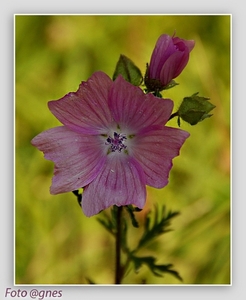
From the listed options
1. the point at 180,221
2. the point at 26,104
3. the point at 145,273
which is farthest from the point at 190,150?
the point at 26,104

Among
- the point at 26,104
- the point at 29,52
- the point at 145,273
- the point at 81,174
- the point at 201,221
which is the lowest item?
the point at 145,273

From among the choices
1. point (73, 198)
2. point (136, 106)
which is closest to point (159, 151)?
point (136, 106)

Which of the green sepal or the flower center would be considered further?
the flower center

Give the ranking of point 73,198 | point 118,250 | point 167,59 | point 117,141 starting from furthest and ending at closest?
point 73,198, point 118,250, point 117,141, point 167,59

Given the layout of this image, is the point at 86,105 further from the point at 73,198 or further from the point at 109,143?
the point at 73,198

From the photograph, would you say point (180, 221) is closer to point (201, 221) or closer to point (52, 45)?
point (201, 221)

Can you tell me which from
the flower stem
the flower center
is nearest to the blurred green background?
the flower stem

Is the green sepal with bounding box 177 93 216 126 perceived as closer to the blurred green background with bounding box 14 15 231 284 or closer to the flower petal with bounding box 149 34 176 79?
the flower petal with bounding box 149 34 176 79
